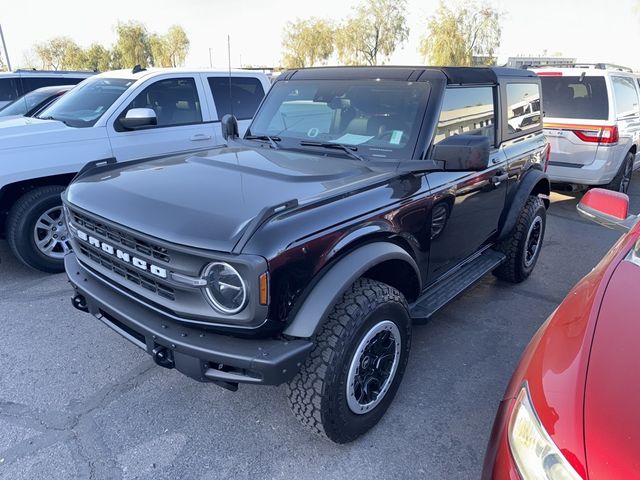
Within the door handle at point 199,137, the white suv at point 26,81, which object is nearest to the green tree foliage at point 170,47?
the white suv at point 26,81

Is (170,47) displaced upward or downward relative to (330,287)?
upward

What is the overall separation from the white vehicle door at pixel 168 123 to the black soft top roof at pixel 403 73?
1.69 m

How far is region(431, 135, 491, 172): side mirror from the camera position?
2709 millimetres

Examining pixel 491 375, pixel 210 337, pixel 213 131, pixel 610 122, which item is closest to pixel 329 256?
pixel 210 337

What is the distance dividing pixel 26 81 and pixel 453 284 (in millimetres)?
9587

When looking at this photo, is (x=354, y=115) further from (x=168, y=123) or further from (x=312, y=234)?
(x=168, y=123)

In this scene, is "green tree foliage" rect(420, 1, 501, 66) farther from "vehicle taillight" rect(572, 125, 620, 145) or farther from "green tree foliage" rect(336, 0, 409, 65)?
"vehicle taillight" rect(572, 125, 620, 145)

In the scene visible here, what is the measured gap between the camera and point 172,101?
545 centimetres

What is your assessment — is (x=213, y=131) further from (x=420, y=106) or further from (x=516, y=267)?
(x=516, y=267)

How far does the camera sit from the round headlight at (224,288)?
2.01 metres

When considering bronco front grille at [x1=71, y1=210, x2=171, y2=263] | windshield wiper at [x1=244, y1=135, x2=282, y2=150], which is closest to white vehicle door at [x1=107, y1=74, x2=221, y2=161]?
windshield wiper at [x1=244, y1=135, x2=282, y2=150]

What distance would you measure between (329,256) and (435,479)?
1.24 m

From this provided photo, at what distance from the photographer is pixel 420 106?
10.0 feet

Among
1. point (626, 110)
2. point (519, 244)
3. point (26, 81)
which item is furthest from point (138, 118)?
point (626, 110)
